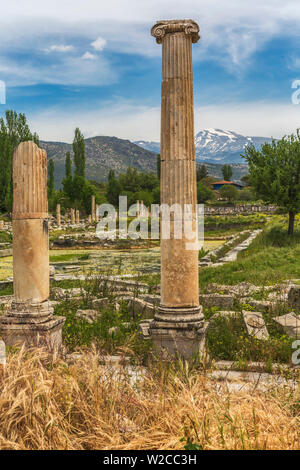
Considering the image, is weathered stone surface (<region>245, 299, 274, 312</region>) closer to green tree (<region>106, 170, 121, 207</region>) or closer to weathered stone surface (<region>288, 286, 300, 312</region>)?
weathered stone surface (<region>288, 286, 300, 312</region>)

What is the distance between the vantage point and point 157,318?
21.4ft

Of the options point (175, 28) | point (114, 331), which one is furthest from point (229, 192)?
point (175, 28)

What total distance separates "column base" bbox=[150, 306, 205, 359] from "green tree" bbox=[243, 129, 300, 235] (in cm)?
1634

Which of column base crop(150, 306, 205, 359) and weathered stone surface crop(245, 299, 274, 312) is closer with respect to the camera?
column base crop(150, 306, 205, 359)

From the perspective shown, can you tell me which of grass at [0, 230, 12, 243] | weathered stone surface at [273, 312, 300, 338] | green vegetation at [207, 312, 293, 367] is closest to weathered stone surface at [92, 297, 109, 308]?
green vegetation at [207, 312, 293, 367]

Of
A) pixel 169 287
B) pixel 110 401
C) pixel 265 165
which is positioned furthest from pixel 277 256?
pixel 110 401

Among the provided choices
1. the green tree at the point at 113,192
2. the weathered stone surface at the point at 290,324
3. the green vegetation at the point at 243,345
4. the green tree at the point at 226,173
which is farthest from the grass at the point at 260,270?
the green tree at the point at 226,173

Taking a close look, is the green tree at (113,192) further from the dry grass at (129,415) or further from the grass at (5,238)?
the dry grass at (129,415)

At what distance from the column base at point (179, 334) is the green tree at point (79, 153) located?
5728 centimetres

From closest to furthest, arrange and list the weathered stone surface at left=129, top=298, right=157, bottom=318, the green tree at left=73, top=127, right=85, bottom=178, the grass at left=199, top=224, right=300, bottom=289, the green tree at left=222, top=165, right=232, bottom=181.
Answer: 1. the weathered stone surface at left=129, top=298, right=157, bottom=318
2. the grass at left=199, top=224, right=300, bottom=289
3. the green tree at left=73, top=127, right=85, bottom=178
4. the green tree at left=222, top=165, right=232, bottom=181

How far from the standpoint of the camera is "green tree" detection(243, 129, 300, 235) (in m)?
21.9

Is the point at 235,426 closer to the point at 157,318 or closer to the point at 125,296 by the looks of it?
A: the point at 157,318

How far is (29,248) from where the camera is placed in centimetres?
700

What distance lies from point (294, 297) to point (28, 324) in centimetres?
538
